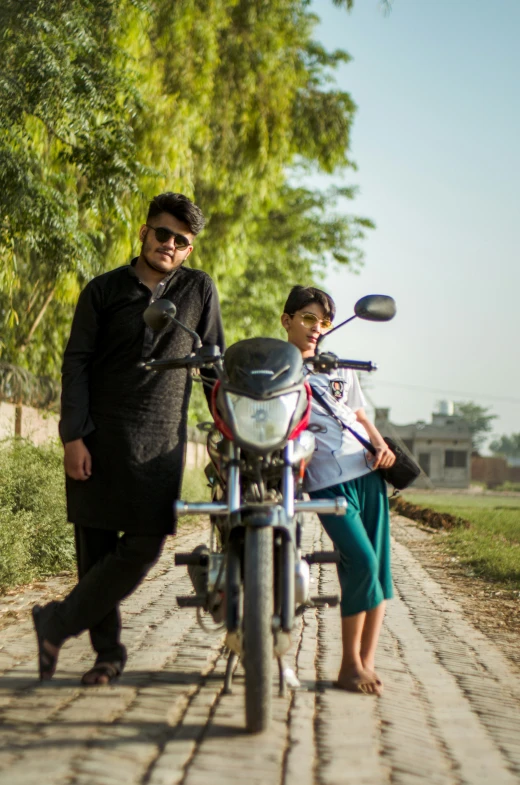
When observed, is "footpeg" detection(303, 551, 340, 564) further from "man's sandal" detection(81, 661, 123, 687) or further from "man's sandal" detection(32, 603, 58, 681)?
"man's sandal" detection(32, 603, 58, 681)

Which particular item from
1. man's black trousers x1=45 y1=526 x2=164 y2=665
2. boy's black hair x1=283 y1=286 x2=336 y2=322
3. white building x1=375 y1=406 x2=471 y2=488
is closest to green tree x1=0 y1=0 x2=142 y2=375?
boy's black hair x1=283 y1=286 x2=336 y2=322

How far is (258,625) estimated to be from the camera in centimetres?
358

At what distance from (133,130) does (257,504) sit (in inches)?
385

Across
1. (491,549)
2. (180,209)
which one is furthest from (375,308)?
(491,549)

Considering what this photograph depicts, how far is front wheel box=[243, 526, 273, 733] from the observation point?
3.57m

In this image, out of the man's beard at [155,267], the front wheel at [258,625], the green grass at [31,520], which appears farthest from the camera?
the green grass at [31,520]

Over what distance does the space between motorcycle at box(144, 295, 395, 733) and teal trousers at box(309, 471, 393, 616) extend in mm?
386

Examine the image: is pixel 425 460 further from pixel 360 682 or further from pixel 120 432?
pixel 120 432

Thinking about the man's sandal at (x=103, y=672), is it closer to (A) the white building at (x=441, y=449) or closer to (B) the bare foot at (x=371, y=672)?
(B) the bare foot at (x=371, y=672)

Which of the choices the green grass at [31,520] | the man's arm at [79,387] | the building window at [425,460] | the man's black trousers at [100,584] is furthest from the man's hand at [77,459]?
the building window at [425,460]

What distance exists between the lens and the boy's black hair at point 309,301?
480 cm

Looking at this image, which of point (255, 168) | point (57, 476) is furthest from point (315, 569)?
point (255, 168)

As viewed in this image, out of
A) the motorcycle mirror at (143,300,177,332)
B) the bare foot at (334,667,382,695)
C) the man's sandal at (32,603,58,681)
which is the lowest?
the bare foot at (334,667,382,695)

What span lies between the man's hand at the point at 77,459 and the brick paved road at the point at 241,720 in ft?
3.10
